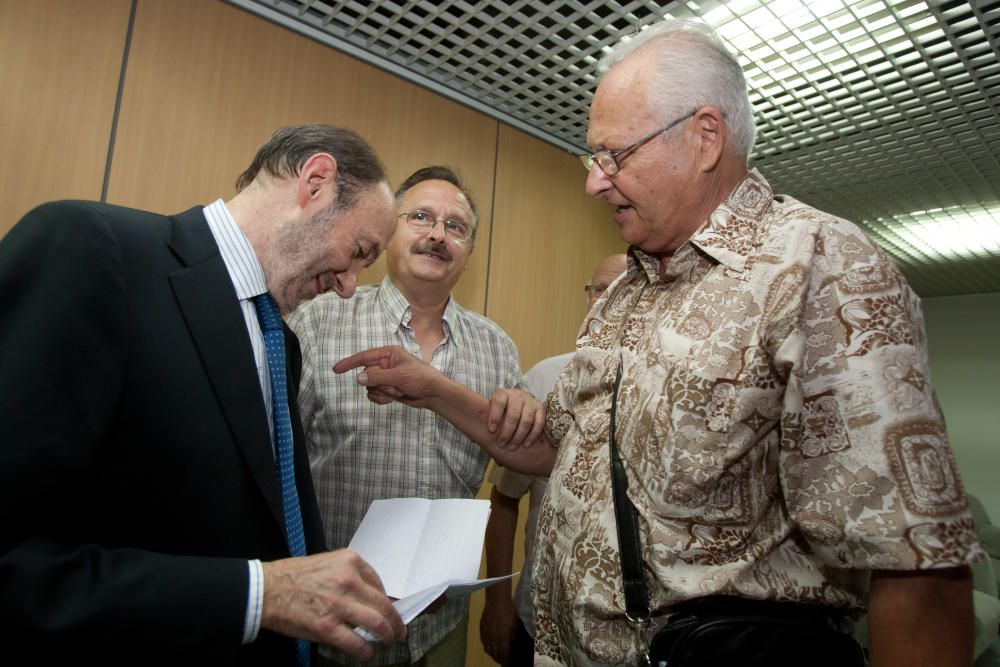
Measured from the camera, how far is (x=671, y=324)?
35.8 inches

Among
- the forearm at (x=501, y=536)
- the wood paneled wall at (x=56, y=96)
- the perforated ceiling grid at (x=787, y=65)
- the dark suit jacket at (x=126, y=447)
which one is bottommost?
the forearm at (x=501, y=536)

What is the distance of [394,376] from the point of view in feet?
4.46

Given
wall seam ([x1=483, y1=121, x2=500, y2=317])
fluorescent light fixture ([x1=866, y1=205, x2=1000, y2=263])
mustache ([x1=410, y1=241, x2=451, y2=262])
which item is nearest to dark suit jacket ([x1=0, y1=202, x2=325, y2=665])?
mustache ([x1=410, y1=241, x2=451, y2=262])

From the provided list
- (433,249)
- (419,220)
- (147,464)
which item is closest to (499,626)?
(433,249)

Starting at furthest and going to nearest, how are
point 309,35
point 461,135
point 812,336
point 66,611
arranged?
point 461,135, point 309,35, point 812,336, point 66,611

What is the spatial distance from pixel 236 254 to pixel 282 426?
0.31 m

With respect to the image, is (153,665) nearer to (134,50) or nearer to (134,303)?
(134,303)

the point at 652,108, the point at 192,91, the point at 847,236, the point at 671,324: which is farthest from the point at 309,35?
the point at 847,236

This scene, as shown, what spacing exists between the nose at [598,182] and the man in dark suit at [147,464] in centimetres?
63

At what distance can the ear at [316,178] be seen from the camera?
1.10 metres

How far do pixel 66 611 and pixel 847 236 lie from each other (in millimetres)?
1056

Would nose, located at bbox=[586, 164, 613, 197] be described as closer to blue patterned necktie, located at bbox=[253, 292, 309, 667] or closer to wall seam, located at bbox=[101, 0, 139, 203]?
blue patterned necktie, located at bbox=[253, 292, 309, 667]

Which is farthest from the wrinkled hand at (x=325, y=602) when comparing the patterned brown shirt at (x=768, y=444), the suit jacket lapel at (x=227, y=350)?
the patterned brown shirt at (x=768, y=444)

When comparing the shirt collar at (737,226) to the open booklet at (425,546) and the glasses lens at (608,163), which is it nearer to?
the glasses lens at (608,163)
